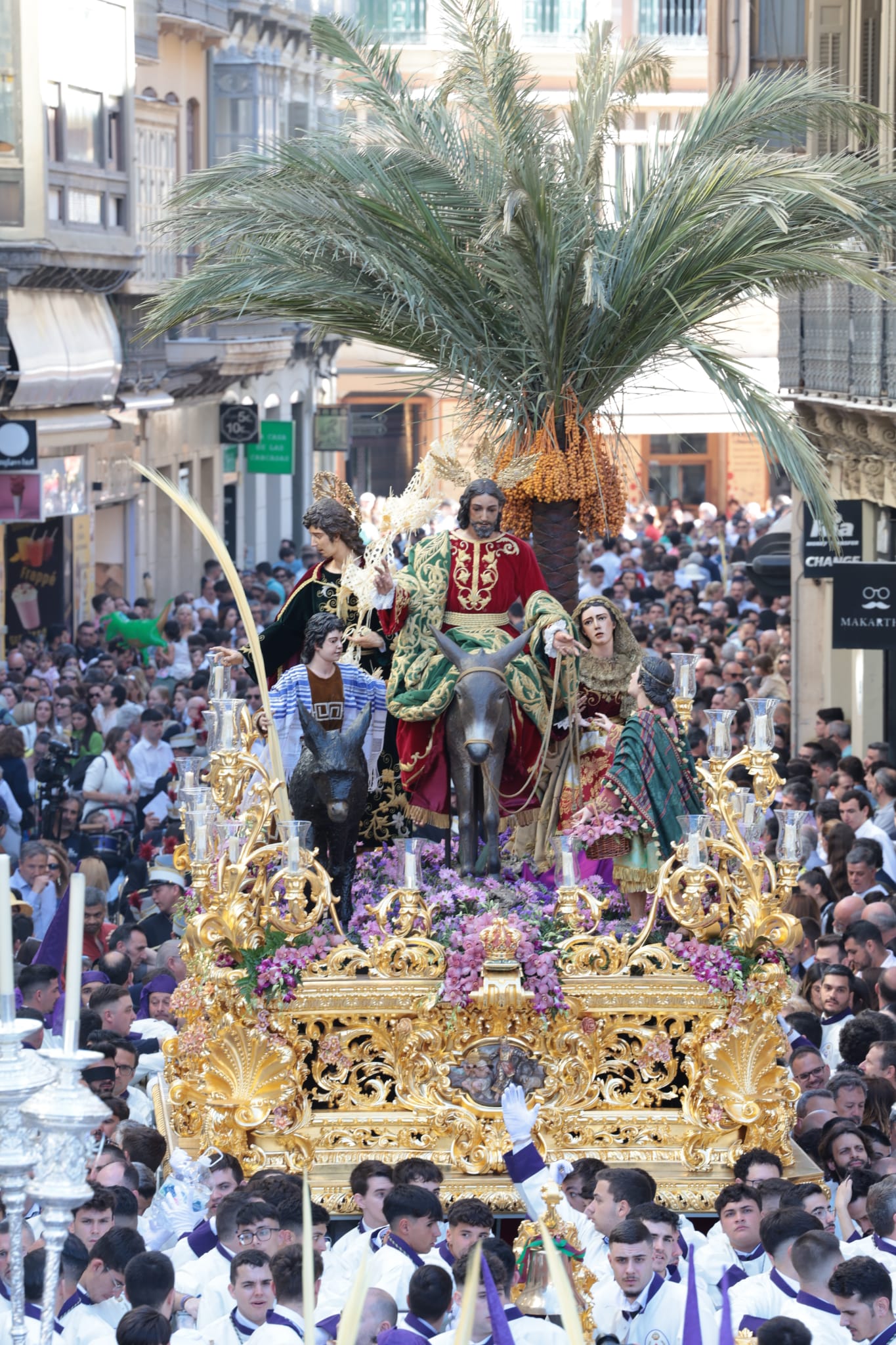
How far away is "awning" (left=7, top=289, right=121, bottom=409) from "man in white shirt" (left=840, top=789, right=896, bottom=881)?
13272mm

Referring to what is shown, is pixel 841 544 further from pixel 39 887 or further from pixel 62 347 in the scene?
pixel 62 347

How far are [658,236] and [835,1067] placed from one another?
3935 mm

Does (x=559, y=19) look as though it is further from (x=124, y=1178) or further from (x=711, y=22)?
(x=124, y=1178)

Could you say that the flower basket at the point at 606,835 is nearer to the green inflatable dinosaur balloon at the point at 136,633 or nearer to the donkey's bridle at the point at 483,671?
the donkey's bridle at the point at 483,671

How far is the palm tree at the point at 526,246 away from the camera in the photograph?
1109 cm

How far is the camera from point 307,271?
11367mm

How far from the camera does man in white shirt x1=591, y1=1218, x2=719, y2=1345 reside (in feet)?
24.5

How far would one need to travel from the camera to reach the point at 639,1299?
759cm

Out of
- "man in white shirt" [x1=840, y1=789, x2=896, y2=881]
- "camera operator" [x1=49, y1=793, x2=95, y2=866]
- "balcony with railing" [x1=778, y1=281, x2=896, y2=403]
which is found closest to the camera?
"man in white shirt" [x1=840, y1=789, x2=896, y2=881]

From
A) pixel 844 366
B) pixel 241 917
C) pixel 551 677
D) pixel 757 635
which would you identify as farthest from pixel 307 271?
pixel 757 635

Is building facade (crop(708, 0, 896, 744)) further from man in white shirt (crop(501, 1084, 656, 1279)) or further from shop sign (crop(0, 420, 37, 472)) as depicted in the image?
man in white shirt (crop(501, 1084, 656, 1279))

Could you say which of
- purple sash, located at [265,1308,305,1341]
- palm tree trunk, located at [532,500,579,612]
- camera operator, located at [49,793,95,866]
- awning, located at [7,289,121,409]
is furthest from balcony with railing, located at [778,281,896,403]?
purple sash, located at [265,1308,305,1341]

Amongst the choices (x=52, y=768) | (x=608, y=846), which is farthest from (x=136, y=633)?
(x=608, y=846)

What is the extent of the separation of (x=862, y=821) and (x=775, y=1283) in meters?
6.81
